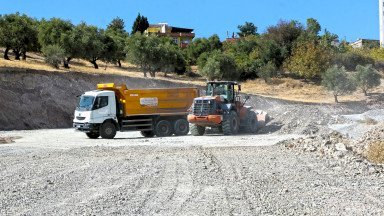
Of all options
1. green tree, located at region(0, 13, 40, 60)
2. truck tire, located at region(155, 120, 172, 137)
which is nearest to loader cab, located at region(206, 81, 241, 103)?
truck tire, located at region(155, 120, 172, 137)

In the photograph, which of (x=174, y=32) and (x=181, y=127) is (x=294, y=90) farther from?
(x=174, y=32)

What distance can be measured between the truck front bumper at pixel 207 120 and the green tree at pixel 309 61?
45645mm

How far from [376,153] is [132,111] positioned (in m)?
15.5

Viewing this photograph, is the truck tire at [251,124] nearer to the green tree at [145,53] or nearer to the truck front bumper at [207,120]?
the truck front bumper at [207,120]

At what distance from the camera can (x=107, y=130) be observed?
29953 millimetres

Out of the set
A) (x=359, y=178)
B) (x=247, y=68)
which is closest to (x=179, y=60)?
(x=247, y=68)

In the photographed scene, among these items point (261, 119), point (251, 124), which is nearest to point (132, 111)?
point (251, 124)

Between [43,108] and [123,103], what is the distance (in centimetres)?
1704

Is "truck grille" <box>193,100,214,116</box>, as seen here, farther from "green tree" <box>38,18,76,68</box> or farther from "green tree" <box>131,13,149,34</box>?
"green tree" <box>131,13,149,34</box>

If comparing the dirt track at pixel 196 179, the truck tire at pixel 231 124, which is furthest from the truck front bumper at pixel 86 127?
the truck tire at pixel 231 124

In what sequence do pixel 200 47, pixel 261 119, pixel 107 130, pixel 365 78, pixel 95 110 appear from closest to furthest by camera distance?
pixel 95 110 → pixel 107 130 → pixel 261 119 → pixel 365 78 → pixel 200 47

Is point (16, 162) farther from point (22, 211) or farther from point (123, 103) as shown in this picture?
point (123, 103)

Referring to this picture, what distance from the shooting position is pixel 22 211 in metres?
9.59

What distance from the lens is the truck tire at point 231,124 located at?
29.5m
